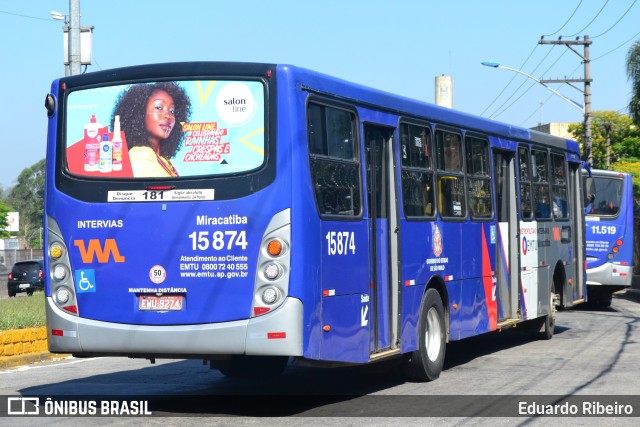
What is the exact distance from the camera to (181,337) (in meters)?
9.50

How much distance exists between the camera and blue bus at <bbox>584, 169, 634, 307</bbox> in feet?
84.1

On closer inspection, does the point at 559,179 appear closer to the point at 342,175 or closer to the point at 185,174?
the point at 342,175

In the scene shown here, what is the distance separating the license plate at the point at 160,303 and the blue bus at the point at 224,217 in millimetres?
13

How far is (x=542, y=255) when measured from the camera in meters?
17.1

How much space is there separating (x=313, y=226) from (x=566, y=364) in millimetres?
5998

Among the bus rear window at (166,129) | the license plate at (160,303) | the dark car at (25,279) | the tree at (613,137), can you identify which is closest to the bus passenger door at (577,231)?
the bus rear window at (166,129)

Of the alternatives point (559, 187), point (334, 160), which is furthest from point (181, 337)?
point (559, 187)

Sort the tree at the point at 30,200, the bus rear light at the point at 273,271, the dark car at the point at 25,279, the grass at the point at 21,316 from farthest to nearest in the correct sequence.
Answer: the tree at the point at 30,200 < the dark car at the point at 25,279 < the grass at the point at 21,316 < the bus rear light at the point at 273,271

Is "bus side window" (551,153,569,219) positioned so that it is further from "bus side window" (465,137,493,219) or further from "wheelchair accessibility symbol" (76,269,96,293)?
"wheelchair accessibility symbol" (76,269,96,293)

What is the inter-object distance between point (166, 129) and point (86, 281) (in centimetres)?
159

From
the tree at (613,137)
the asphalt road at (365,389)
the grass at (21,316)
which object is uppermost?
the tree at (613,137)

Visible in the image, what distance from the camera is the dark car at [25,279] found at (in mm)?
43656

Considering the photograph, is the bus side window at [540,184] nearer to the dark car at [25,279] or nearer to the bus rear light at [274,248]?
the bus rear light at [274,248]

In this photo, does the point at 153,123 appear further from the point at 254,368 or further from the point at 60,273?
the point at 254,368
